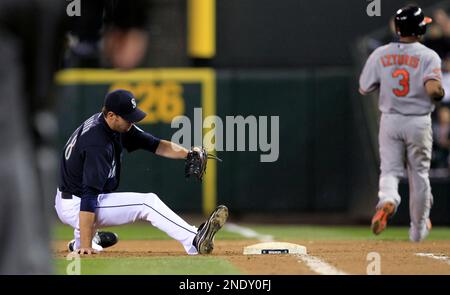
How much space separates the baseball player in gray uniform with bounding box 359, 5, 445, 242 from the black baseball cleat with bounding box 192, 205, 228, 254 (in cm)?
154

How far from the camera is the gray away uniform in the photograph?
293 inches

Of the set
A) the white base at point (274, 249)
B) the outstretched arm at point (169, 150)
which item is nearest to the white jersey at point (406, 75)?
the white base at point (274, 249)

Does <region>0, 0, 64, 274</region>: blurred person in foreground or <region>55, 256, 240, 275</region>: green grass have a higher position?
<region>0, 0, 64, 274</region>: blurred person in foreground

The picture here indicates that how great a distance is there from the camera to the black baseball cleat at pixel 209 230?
Result: 247 inches

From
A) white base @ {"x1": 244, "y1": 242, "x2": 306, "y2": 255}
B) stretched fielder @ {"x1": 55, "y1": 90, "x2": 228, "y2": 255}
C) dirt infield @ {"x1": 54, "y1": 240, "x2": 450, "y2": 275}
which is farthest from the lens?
white base @ {"x1": 244, "y1": 242, "x2": 306, "y2": 255}

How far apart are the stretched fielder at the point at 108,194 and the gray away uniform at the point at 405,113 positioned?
1.70 m

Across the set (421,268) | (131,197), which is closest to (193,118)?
(131,197)

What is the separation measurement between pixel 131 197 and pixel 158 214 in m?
0.22

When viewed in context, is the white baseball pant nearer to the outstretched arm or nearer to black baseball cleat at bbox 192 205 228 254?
black baseball cleat at bbox 192 205 228 254

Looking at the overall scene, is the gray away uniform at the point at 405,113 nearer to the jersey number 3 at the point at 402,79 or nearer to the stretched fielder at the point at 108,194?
the jersey number 3 at the point at 402,79

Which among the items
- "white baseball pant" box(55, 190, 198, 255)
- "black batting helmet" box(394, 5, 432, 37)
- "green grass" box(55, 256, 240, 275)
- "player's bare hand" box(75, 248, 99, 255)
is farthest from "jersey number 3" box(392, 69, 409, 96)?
"player's bare hand" box(75, 248, 99, 255)

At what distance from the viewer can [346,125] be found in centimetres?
1219

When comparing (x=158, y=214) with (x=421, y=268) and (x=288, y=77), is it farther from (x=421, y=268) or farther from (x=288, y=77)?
(x=288, y=77)
